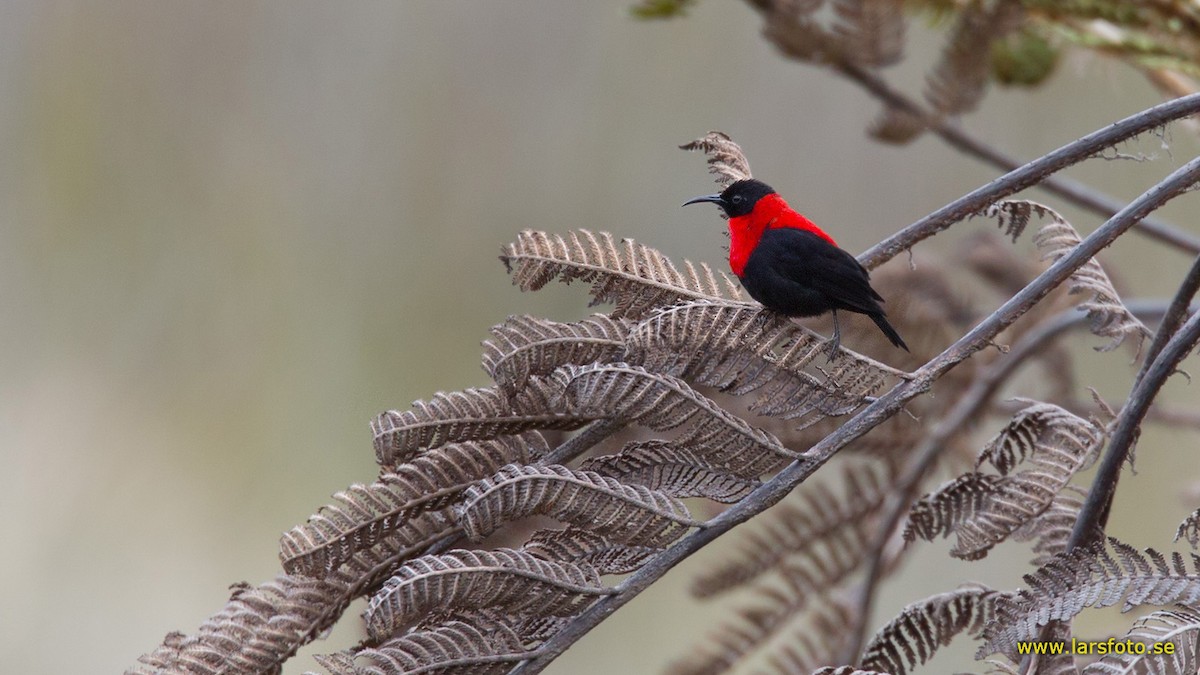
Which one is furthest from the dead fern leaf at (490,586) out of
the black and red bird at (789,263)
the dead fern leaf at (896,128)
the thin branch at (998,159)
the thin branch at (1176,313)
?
the dead fern leaf at (896,128)

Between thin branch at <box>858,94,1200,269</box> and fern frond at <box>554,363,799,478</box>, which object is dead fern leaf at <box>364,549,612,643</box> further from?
thin branch at <box>858,94,1200,269</box>

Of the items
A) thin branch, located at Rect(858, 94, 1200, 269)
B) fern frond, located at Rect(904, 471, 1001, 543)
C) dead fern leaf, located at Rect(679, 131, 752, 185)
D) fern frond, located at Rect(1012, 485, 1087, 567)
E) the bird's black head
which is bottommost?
fern frond, located at Rect(1012, 485, 1087, 567)

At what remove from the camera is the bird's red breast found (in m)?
1.42

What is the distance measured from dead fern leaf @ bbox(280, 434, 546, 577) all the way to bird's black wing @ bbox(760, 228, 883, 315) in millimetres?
500

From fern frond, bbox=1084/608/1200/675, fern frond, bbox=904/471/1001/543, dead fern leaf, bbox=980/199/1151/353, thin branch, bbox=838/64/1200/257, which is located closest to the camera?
fern frond, bbox=1084/608/1200/675

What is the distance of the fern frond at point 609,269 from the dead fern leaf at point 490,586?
286mm

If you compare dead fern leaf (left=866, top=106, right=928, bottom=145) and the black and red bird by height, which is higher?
dead fern leaf (left=866, top=106, right=928, bottom=145)

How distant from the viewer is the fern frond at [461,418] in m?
1.04

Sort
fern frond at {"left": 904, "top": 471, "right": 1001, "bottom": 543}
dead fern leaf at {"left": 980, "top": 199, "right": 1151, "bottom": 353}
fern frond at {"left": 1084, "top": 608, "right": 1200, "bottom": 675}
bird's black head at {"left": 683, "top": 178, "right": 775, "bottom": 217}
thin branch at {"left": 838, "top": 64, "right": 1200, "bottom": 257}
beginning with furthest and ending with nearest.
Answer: thin branch at {"left": 838, "top": 64, "right": 1200, "bottom": 257}, bird's black head at {"left": 683, "top": 178, "right": 775, "bottom": 217}, fern frond at {"left": 904, "top": 471, "right": 1001, "bottom": 543}, dead fern leaf at {"left": 980, "top": 199, "right": 1151, "bottom": 353}, fern frond at {"left": 1084, "top": 608, "right": 1200, "bottom": 675}

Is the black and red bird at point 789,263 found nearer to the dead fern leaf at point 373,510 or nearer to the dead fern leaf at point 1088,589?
the dead fern leaf at point 1088,589

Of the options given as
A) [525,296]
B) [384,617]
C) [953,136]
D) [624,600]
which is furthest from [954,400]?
[525,296]

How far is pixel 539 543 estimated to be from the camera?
98 centimetres

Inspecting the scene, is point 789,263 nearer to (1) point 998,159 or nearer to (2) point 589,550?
(2) point 589,550

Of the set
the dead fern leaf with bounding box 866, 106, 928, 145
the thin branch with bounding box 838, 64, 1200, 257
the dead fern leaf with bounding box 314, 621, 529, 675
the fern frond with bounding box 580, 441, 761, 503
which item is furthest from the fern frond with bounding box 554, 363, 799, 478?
the dead fern leaf with bounding box 866, 106, 928, 145
